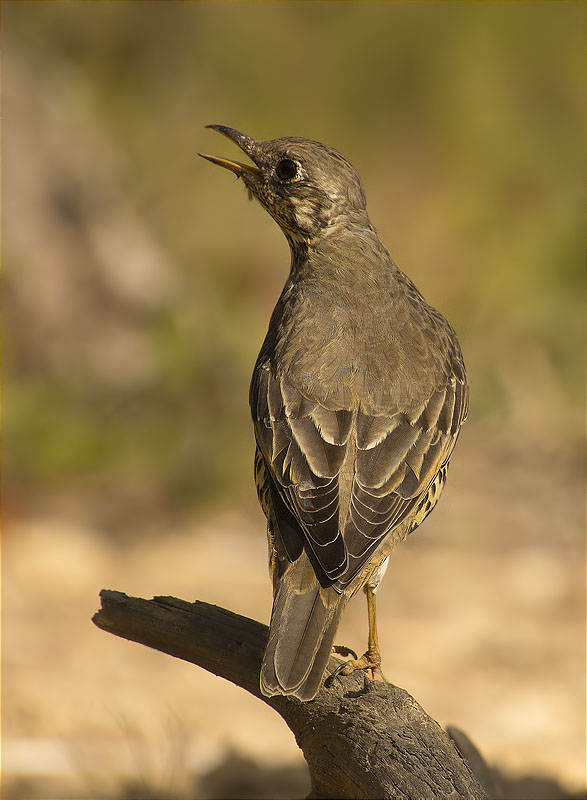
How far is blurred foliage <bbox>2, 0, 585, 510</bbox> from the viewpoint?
1015 cm

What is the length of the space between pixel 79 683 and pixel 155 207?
601 centimetres

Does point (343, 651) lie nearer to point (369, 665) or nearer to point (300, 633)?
point (369, 665)

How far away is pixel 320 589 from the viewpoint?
377 centimetres

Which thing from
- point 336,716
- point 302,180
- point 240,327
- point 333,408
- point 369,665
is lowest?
point 336,716

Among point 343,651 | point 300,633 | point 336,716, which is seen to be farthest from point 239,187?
point 300,633

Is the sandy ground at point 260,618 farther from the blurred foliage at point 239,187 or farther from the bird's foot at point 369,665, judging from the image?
the blurred foliage at point 239,187

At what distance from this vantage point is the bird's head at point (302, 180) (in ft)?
16.1

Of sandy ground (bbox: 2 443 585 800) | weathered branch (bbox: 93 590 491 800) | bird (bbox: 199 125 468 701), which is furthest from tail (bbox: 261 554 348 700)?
sandy ground (bbox: 2 443 585 800)

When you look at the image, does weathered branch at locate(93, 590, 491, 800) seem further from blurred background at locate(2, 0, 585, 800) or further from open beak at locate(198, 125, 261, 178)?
open beak at locate(198, 125, 261, 178)

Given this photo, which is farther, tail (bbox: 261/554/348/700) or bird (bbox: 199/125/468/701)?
bird (bbox: 199/125/468/701)

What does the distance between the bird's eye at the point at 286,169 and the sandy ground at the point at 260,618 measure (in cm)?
292

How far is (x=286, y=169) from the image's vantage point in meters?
4.93

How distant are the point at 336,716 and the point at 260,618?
330 centimetres

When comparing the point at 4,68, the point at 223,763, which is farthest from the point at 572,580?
the point at 4,68
